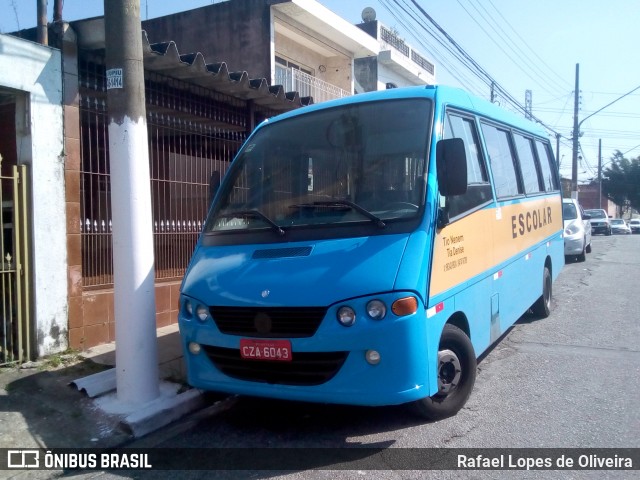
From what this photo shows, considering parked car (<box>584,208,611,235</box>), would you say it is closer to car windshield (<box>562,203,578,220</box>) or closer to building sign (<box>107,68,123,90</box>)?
car windshield (<box>562,203,578,220</box>)

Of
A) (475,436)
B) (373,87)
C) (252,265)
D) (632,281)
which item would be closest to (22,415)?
(252,265)

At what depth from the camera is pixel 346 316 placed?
3.72 m

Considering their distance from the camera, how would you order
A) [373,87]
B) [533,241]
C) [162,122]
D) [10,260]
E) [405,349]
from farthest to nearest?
[373,87] → [162,122] → [533,241] → [10,260] → [405,349]

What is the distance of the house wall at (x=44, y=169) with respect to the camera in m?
5.73

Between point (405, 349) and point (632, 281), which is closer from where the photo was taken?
point (405, 349)

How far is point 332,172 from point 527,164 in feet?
12.7

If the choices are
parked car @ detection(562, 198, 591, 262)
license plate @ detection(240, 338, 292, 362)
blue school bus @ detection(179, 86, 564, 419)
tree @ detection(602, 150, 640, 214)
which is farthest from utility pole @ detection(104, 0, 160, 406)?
tree @ detection(602, 150, 640, 214)

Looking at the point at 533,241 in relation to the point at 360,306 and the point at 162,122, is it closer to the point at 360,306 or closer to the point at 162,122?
the point at 360,306

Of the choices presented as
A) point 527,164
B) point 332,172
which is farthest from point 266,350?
point 527,164

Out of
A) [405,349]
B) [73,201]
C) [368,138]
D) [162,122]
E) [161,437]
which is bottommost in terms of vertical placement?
[161,437]

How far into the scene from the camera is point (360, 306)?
369 cm

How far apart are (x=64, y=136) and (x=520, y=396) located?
5.19m

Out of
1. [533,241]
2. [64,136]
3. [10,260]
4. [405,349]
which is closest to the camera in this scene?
[405,349]

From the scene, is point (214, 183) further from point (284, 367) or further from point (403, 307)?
point (403, 307)
